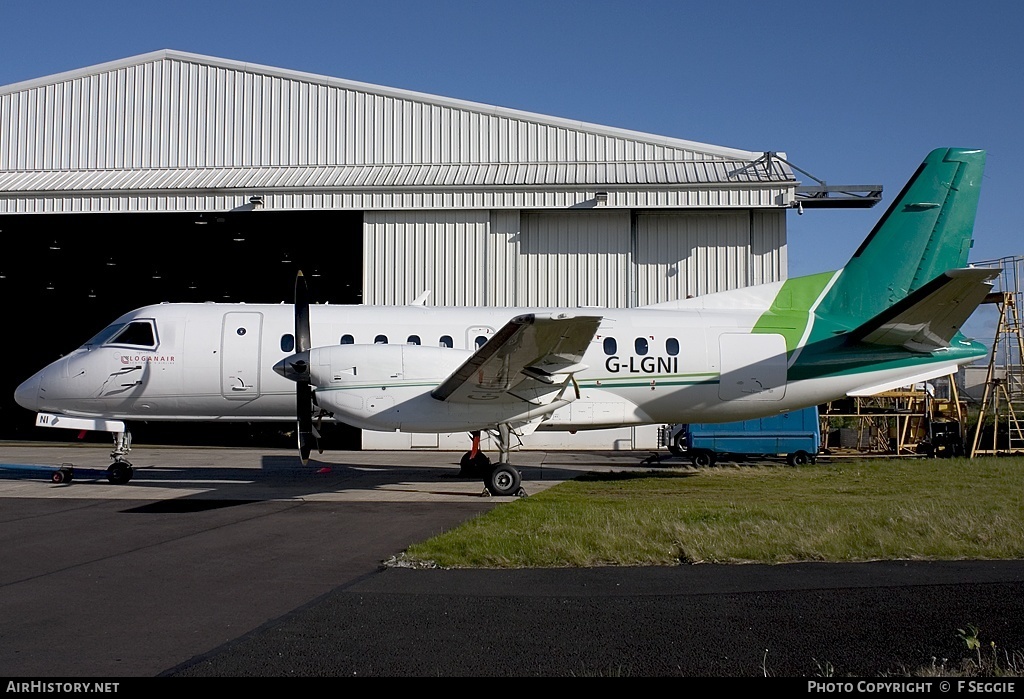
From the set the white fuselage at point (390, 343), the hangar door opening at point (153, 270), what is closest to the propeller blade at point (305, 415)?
the white fuselage at point (390, 343)

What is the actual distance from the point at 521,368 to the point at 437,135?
1794cm

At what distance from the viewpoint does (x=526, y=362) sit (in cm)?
1445

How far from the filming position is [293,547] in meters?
10.4

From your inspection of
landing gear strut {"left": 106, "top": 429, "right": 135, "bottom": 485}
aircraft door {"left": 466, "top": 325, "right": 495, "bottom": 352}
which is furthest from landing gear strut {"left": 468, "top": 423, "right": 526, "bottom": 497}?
landing gear strut {"left": 106, "top": 429, "right": 135, "bottom": 485}

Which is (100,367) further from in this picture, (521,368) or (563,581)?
(563,581)

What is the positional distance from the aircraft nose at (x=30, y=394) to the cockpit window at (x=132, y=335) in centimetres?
126

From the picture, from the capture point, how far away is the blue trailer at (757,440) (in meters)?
24.8

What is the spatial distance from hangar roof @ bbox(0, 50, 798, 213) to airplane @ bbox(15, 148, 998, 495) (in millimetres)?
12560

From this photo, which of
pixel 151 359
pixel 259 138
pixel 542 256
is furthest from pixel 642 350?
pixel 259 138

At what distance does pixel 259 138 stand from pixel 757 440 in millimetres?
19624

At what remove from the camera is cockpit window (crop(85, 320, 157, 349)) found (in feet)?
55.7

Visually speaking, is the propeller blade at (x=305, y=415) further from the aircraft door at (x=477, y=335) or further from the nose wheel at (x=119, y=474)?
the nose wheel at (x=119, y=474)

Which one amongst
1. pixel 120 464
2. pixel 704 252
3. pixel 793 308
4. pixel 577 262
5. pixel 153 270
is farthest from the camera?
pixel 153 270

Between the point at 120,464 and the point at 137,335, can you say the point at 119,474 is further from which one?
the point at 137,335
